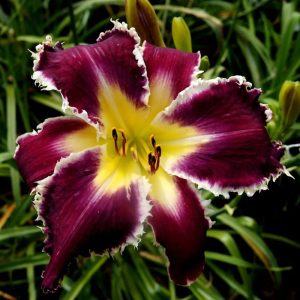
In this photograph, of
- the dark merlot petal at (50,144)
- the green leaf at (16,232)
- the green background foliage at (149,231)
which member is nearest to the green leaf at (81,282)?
the green background foliage at (149,231)

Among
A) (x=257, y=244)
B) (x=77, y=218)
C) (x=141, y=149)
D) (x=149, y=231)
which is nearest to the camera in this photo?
(x=77, y=218)

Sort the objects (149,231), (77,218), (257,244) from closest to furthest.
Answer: (77,218)
(149,231)
(257,244)

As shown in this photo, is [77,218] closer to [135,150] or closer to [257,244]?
[135,150]

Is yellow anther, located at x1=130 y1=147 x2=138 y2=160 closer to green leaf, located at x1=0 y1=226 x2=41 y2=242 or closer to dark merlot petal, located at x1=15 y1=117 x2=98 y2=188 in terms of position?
dark merlot petal, located at x1=15 y1=117 x2=98 y2=188

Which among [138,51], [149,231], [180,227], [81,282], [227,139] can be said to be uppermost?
[138,51]

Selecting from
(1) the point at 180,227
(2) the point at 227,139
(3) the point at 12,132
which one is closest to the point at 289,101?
(2) the point at 227,139

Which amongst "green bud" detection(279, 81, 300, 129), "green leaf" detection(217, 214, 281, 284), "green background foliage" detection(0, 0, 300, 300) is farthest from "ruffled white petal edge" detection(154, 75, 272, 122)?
"green leaf" detection(217, 214, 281, 284)

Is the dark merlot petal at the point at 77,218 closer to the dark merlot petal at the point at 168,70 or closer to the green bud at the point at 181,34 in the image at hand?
the dark merlot petal at the point at 168,70

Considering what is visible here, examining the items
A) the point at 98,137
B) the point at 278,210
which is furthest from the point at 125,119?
the point at 278,210
